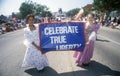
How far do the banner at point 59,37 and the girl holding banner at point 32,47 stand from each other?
22cm

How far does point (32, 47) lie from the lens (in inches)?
297

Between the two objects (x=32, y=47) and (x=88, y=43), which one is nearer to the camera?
(x=32, y=47)

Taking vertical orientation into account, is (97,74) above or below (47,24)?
below

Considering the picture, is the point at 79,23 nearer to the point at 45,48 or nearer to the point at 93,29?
the point at 93,29

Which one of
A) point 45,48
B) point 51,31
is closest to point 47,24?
point 51,31

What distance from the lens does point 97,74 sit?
7.12m

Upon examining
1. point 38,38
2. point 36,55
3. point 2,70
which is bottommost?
point 2,70

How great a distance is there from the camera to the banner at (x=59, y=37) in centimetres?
774

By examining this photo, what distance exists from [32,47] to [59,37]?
98 centimetres

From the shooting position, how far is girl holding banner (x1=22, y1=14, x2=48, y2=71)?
7.45 meters

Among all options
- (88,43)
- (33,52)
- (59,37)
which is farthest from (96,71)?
(33,52)

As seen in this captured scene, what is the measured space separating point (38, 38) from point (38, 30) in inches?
10.7

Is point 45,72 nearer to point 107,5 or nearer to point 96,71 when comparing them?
point 96,71

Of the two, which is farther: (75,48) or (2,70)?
(2,70)
